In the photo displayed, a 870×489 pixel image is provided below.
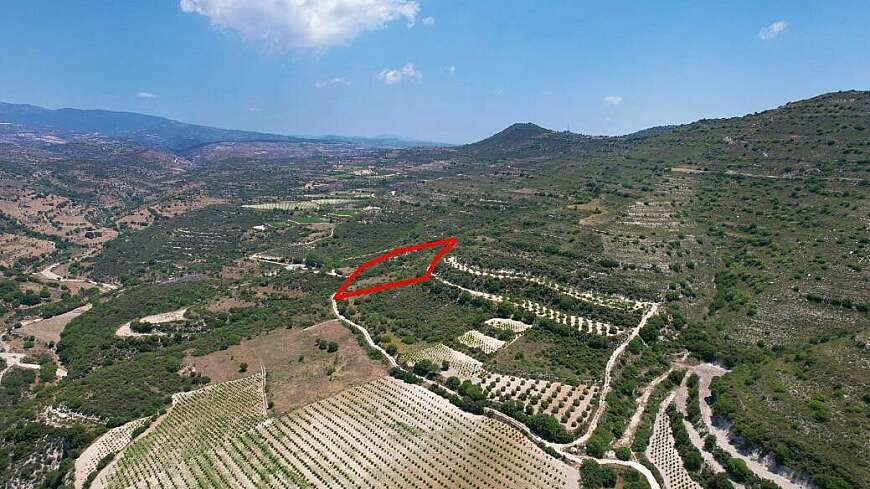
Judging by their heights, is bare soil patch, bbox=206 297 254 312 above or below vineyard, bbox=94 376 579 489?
below

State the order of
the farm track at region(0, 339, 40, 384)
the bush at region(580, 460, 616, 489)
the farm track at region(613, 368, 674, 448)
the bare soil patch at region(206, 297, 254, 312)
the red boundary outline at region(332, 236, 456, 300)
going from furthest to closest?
the red boundary outline at region(332, 236, 456, 300), the bare soil patch at region(206, 297, 254, 312), the farm track at region(0, 339, 40, 384), the farm track at region(613, 368, 674, 448), the bush at region(580, 460, 616, 489)

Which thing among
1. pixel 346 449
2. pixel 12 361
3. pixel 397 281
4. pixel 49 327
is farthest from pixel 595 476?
pixel 49 327

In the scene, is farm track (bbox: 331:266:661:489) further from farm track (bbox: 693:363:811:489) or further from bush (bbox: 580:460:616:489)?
farm track (bbox: 693:363:811:489)

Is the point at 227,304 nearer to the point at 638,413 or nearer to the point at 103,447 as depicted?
the point at 103,447

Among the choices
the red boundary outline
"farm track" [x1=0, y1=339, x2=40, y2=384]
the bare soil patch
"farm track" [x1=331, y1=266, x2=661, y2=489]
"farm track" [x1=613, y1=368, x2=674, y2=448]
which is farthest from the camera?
the red boundary outline

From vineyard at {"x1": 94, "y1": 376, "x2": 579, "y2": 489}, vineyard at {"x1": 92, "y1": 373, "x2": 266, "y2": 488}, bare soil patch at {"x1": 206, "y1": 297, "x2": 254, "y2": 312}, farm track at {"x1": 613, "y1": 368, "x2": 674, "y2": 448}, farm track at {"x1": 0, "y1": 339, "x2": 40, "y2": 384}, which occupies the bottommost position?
farm track at {"x1": 0, "y1": 339, "x2": 40, "y2": 384}

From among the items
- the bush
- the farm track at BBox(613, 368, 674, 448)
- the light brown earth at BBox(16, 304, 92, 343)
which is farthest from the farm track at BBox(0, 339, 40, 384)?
the farm track at BBox(613, 368, 674, 448)

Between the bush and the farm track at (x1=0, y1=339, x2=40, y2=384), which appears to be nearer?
the bush
